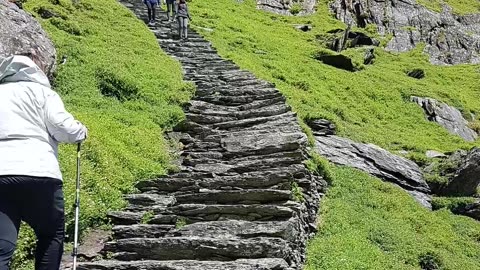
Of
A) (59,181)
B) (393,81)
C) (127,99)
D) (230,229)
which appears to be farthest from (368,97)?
(59,181)

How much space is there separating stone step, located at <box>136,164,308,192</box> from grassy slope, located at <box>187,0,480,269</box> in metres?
1.53

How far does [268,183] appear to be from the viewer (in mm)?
11461

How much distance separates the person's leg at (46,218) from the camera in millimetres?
5703

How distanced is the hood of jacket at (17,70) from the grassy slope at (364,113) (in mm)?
6475

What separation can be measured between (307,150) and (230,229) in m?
5.81

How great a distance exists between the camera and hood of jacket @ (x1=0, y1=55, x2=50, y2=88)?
20.5 ft

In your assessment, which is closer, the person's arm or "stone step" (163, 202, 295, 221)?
the person's arm

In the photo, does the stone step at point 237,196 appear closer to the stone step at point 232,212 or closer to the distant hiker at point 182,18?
the stone step at point 232,212

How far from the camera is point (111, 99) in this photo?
17.6 meters

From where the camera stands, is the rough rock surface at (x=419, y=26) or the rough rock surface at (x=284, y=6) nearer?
the rough rock surface at (x=419, y=26)

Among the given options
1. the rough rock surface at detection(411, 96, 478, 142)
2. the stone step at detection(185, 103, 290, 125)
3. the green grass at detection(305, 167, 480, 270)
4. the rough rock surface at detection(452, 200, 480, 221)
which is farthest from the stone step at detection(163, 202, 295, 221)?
the rough rock surface at detection(411, 96, 478, 142)

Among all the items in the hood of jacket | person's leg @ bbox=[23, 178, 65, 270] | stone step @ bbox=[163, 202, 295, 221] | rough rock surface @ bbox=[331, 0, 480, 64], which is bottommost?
rough rock surface @ bbox=[331, 0, 480, 64]

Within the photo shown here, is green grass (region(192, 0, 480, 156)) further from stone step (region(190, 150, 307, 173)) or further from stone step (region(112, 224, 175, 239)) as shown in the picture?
stone step (region(112, 224, 175, 239))

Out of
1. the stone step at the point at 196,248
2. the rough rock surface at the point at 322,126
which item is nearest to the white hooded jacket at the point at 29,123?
the stone step at the point at 196,248
